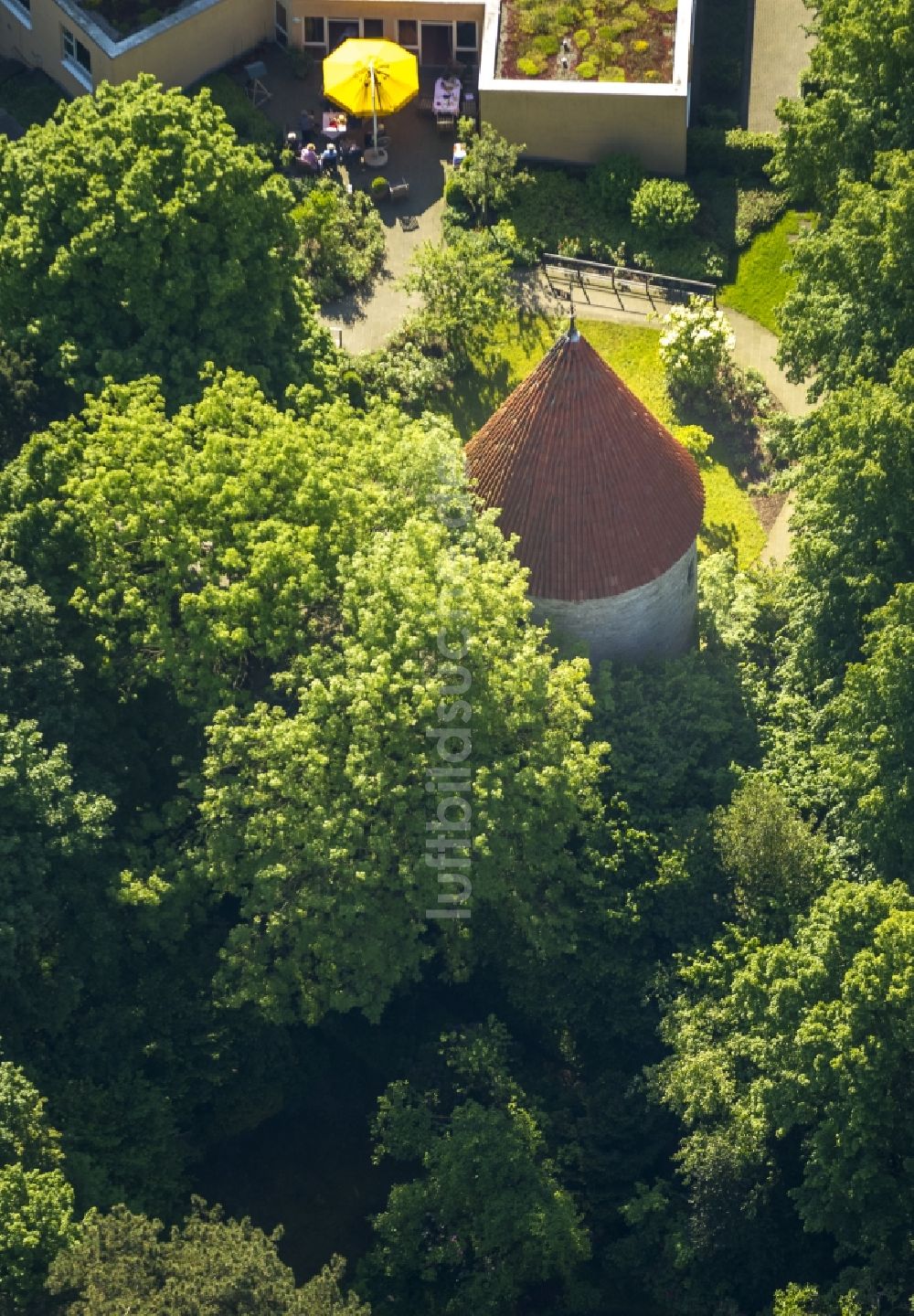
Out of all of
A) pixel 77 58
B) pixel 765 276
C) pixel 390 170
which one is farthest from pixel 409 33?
pixel 765 276

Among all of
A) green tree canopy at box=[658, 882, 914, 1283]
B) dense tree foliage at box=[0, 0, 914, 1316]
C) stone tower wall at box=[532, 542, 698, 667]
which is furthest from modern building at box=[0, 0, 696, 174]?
green tree canopy at box=[658, 882, 914, 1283]

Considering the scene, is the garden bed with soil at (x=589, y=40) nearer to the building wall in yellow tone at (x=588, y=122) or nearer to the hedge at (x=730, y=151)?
the building wall in yellow tone at (x=588, y=122)

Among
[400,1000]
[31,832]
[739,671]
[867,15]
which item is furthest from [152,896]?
[867,15]

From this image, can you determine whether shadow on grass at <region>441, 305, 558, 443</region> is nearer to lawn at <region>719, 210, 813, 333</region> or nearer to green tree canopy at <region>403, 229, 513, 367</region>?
green tree canopy at <region>403, 229, 513, 367</region>

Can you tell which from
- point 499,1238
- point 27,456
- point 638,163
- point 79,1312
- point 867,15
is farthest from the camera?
point 638,163

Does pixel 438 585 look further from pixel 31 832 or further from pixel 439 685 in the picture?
pixel 31 832

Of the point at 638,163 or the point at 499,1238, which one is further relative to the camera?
the point at 638,163
